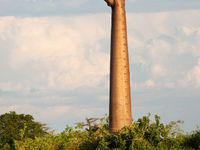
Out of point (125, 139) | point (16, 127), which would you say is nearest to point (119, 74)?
point (125, 139)

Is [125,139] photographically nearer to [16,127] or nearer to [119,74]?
[119,74]

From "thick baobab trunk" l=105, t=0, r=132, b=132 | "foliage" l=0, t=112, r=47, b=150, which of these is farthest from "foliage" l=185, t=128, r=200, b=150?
"foliage" l=0, t=112, r=47, b=150

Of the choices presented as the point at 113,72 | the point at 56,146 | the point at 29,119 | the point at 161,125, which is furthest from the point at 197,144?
the point at 29,119

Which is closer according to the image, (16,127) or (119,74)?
(119,74)

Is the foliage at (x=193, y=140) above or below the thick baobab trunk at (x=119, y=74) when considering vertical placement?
below

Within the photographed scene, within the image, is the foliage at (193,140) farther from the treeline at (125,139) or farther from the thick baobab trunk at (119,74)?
the thick baobab trunk at (119,74)

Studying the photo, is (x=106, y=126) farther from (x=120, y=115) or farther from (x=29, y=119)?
(x=29, y=119)

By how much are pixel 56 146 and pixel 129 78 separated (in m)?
6.21

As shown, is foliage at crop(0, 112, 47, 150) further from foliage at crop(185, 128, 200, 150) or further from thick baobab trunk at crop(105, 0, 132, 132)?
foliage at crop(185, 128, 200, 150)

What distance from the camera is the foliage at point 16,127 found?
3600 centimetres

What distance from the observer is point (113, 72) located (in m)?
23.1

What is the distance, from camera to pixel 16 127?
36844 mm

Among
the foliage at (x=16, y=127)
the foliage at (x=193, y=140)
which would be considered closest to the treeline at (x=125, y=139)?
the foliage at (x=193, y=140)

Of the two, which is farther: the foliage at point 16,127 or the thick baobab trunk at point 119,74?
the foliage at point 16,127
